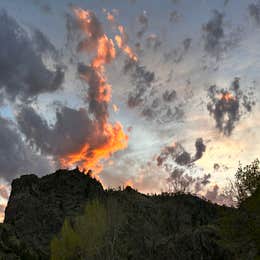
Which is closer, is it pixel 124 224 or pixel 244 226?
pixel 244 226

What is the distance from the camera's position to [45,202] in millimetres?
142375

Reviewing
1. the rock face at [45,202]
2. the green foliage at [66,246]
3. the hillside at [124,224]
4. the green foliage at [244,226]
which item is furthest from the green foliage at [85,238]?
the rock face at [45,202]

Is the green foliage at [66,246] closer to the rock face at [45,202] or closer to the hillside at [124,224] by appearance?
the hillside at [124,224]

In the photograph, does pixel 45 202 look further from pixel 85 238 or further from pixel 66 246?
pixel 85 238

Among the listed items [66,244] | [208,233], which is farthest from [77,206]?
[208,233]

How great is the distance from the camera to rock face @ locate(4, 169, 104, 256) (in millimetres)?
130625

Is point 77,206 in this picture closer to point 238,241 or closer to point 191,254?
point 191,254

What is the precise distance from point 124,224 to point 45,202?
223 ft

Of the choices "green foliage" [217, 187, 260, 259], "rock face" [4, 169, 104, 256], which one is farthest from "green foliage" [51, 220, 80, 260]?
"rock face" [4, 169, 104, 256]

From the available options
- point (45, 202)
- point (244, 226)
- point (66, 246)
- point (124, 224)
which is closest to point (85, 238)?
point (66, 246)

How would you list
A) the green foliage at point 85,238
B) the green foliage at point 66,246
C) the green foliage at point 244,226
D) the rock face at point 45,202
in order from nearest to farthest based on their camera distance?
the green foliage at point 244,226
the green foliage at point 85,238
the green foliage at point 66,246
the rock face at point 45,202

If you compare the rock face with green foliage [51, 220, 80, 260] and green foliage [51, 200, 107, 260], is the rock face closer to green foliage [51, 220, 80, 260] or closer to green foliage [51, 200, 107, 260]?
green foliage [51, 220, 80, 260]

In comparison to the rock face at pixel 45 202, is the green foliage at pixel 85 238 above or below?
below

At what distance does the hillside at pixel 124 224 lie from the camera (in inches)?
2005
